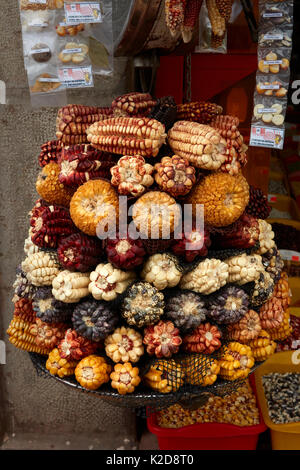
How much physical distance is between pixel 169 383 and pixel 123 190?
1.84 ft

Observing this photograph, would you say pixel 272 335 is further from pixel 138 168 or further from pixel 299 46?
pixel 299 46

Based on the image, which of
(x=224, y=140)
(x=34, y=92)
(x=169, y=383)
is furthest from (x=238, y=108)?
(x=169, y=383)

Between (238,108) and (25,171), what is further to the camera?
(238,108)

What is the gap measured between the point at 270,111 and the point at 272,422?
4.99 feet

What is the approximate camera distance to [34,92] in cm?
193

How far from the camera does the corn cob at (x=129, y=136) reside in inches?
47.8

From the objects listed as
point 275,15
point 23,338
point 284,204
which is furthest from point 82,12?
point 284,204

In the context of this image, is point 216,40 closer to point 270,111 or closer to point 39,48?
point 270,111

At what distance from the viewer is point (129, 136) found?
1240 mm

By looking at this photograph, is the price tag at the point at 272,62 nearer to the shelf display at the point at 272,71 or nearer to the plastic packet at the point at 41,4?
the shelf display at the point at 272,71

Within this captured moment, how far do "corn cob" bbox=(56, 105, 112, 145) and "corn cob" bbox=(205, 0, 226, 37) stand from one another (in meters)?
0.65

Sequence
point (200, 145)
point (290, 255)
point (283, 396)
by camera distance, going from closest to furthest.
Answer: point (200, 145), point (283, 396), point (290, 255)
